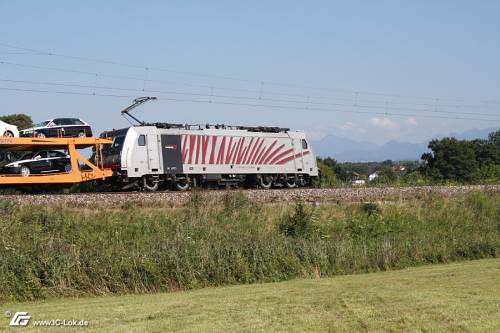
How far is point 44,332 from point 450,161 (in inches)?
2520

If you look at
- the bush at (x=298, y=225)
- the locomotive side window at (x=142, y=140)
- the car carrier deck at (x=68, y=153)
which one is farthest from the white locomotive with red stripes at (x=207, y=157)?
the bush at (x=298, y=225)

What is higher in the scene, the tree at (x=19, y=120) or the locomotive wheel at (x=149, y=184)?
the tree at (x=19, y=120)

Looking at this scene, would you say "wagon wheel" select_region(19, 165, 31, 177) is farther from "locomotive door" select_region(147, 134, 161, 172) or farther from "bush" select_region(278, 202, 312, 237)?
"bush" select_region(278, 202, 312, 237)

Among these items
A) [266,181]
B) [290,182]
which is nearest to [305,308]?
[266,181]

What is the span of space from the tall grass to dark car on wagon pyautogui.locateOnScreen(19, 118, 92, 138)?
7.61 metres

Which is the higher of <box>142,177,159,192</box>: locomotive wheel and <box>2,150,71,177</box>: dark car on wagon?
<box>2,150,71,177</box>: dark car on wagon

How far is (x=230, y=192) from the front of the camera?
84.0ft

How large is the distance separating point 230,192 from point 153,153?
7.30 m

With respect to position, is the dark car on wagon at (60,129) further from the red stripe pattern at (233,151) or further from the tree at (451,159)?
the tree at (451,159)

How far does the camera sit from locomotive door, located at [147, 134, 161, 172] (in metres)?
31.4

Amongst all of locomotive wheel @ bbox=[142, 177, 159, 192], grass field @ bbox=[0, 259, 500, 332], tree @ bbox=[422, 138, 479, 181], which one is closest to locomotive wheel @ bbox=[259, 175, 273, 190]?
locomotive wheel @ bbox=[142, 177, 159, 192]

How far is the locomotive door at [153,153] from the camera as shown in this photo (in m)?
31.4

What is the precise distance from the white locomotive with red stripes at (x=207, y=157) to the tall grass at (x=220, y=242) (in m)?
7.76

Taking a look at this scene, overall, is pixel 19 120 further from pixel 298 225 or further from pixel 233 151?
pixel 298 225
